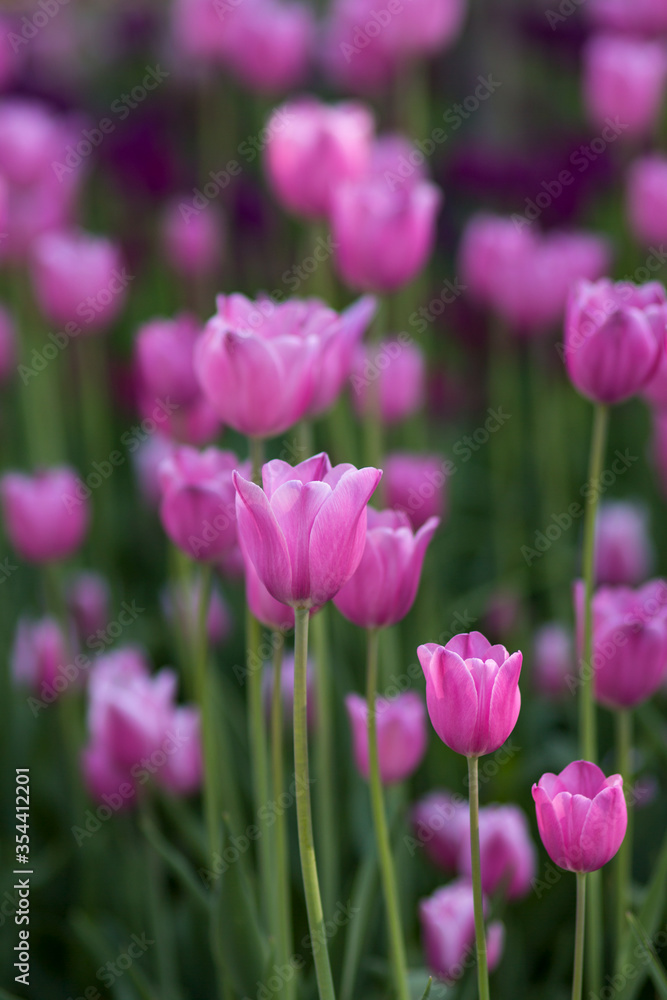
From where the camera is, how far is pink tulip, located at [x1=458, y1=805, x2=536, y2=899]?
3.31ft

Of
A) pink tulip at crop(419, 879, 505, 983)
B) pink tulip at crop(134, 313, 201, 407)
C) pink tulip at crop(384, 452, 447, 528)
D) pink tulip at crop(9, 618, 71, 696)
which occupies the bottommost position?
pink tulip at crop(419, 879, 505, 983)

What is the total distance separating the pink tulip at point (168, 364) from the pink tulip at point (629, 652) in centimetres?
52

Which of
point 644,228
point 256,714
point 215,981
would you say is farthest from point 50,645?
point 644,228

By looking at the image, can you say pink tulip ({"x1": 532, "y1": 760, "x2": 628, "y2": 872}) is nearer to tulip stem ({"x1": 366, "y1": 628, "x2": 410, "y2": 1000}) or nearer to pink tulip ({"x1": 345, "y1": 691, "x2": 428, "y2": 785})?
tulip stem ({"x1": 366, "y1": 628, "x2": 410, "y2": 1000})

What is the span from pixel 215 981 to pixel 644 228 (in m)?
1.35

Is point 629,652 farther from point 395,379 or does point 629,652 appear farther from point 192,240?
point 192,240

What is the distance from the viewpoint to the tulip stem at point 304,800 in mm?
641

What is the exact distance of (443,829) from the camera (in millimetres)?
1149

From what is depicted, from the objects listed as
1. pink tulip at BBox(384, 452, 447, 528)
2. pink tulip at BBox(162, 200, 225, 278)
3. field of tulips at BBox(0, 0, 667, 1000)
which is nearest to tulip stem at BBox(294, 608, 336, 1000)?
field of tulips at BBox(0, 0, 667, 1000)

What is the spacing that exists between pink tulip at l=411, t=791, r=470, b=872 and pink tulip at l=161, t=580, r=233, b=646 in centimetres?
32

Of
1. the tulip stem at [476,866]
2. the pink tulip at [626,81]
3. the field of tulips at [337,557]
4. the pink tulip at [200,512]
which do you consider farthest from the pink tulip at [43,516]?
the pink tulip at [626,81]

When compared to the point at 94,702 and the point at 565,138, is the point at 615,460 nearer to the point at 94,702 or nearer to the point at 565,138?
the point at 565,138

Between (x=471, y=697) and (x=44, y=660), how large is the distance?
94cm

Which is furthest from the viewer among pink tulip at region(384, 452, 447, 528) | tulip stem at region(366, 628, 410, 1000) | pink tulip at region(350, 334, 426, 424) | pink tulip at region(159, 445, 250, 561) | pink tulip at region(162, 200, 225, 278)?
pink tulip at region(162, 200, 225, 278)
